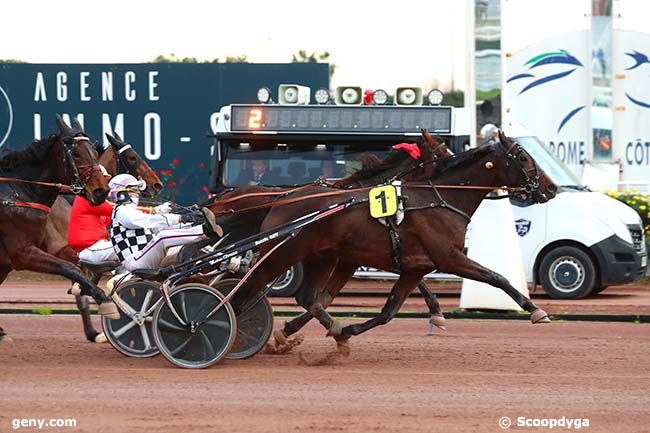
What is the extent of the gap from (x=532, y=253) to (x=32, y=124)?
389 inches

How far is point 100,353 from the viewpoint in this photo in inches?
436

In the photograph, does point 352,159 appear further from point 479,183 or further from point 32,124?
point 32,124

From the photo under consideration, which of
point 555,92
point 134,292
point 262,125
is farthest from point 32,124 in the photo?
point 134,292

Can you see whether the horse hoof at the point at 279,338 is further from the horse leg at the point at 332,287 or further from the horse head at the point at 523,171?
the horse head at the point at 523,171

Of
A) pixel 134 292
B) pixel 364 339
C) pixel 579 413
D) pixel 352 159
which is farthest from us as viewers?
pixel 352 159

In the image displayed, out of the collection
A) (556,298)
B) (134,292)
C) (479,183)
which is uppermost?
(479,183)

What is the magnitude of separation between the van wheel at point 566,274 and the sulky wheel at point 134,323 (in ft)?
23.9

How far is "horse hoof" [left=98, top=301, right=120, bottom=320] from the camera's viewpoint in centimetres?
1009

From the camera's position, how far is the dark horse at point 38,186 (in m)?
10.6

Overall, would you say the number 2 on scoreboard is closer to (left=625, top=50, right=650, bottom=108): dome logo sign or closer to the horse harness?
the horse harness

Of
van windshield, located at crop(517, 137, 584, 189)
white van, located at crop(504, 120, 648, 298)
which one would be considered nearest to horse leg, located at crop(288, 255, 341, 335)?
white van, located at crop(504, 120, 648, 298)

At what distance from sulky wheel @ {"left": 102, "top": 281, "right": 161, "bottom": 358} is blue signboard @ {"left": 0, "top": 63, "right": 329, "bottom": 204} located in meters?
11.2

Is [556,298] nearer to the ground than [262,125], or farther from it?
nearer to the ground

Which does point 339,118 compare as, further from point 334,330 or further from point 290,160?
point 334,330
